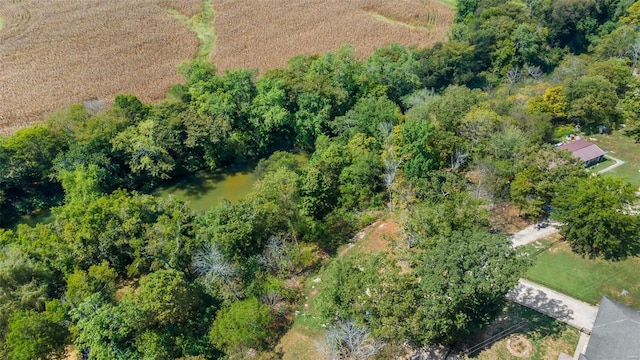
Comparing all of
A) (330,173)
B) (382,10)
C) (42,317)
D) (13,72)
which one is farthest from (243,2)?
(42,317)

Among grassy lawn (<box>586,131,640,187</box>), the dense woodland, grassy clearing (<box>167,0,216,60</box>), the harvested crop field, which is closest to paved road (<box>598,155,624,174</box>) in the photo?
grassy lawn (<box>586,131,640,187</box>)

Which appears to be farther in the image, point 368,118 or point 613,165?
point 368,118

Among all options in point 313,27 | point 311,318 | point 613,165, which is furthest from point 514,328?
point 313,27

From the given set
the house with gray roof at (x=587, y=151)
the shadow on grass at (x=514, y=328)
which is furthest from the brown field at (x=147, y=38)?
the shadow on grass at (x=514, y=328)

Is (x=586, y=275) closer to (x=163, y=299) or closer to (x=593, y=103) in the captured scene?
(x=593, y=103)

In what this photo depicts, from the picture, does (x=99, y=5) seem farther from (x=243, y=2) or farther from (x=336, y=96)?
(x=336, y=96)

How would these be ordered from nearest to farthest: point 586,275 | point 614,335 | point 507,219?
point 614,335 → point 586,275 → point 507,219
